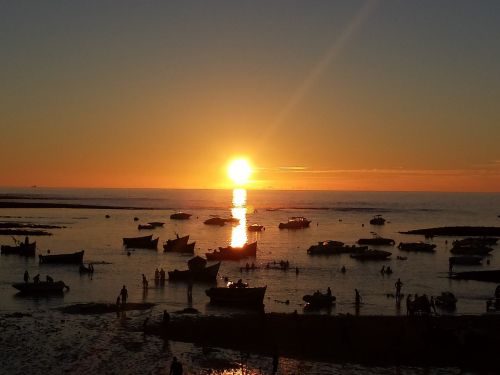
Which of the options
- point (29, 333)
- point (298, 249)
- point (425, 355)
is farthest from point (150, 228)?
point (425, 355)

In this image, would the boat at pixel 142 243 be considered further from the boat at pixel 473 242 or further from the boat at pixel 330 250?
the boat at pixel 473 242

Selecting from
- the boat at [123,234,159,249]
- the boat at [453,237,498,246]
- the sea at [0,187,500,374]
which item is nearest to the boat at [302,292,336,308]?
the sea at [0,187,500,374]

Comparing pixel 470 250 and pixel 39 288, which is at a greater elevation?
pixel 470 250

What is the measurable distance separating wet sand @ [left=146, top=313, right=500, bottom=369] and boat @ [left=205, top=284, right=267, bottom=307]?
332cm

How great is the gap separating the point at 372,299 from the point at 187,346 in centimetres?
2103

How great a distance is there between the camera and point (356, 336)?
108 ft

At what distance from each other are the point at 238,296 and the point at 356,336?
12295 mm

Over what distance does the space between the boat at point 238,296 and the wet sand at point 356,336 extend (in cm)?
332

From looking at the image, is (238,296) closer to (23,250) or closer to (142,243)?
(23,250)

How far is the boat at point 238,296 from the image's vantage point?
42.5 metres

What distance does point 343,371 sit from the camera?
27.4 m

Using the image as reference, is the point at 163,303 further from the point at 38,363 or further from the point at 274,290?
the point at 38,363

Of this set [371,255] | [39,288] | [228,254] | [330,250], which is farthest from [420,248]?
[39,288]

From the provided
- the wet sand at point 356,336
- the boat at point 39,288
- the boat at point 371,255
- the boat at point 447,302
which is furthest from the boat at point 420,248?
the boat at point 39,288
